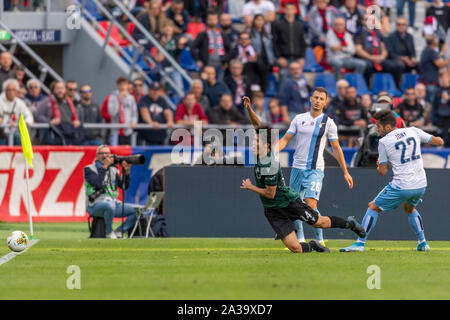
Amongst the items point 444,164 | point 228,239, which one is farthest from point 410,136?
point 444,164

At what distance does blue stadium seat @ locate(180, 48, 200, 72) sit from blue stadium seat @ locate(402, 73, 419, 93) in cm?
559

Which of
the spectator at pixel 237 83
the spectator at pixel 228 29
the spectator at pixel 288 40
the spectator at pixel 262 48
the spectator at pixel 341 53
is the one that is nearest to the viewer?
the spectator at pixel 237 83

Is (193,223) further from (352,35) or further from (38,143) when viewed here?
(352,35)

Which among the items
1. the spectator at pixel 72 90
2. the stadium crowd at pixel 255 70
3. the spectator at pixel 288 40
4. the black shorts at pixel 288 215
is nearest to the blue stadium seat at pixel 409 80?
the stadium crowd at pixel 255 70

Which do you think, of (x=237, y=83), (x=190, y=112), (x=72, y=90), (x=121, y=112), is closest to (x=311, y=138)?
(x=190, y=112)

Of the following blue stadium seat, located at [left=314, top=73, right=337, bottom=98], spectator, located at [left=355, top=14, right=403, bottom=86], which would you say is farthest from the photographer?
spectator, located at [left=355, top=14, right=403, bottom=86]

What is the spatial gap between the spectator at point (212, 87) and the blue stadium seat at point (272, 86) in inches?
71.4

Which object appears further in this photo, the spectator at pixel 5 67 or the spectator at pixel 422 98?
the spectator at pixel 422 98

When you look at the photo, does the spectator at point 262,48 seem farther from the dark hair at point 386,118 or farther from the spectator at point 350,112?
the dark hair at point 386,118

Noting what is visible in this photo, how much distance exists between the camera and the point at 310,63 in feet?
87.0

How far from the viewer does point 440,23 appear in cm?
2828

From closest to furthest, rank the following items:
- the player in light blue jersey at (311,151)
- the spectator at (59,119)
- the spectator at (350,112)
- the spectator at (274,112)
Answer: the player in light blue jersey at (311,151), the spectator at (59,119), the spectator at (274,112), the spectator at (350,112)

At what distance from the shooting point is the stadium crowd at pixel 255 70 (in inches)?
869

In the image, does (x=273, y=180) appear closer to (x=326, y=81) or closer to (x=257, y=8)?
(x=326, y=81)
